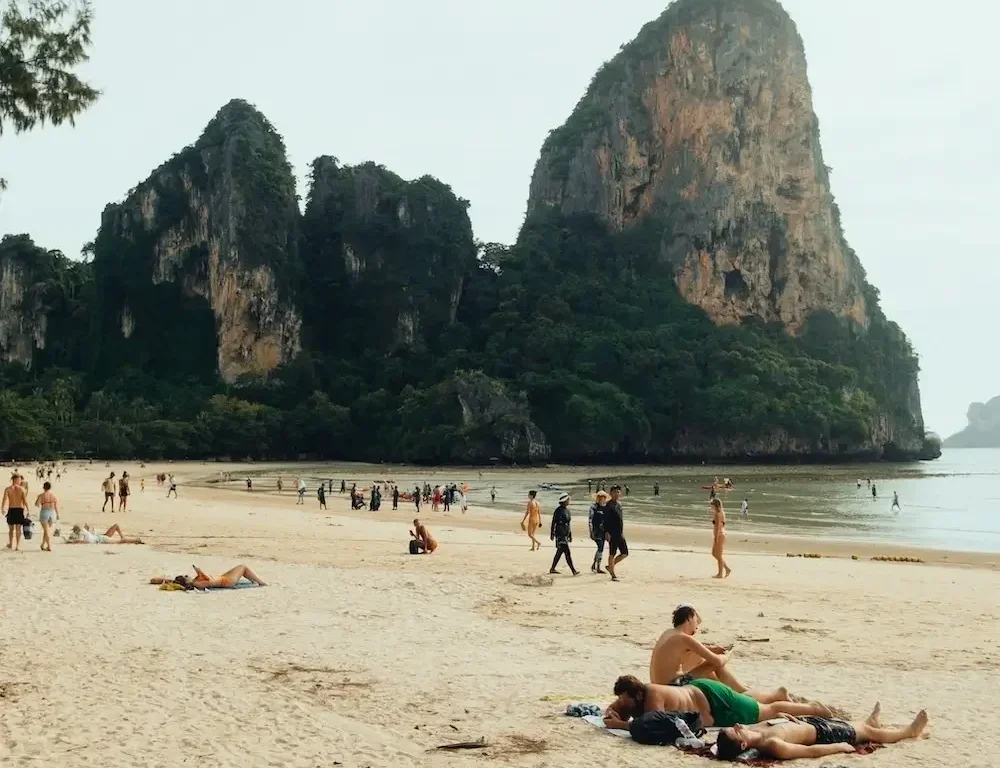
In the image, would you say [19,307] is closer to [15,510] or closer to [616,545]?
[15,510]

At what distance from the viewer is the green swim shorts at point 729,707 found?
5758mm

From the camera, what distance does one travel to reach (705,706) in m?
5.84

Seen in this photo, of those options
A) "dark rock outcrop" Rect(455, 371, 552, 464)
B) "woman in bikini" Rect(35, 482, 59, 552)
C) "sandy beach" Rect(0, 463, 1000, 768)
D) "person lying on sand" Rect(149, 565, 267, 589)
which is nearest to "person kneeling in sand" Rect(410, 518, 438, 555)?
"sandy beach" Rect(0, 463, 1000, 768)

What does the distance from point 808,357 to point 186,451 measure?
6094 centimetres

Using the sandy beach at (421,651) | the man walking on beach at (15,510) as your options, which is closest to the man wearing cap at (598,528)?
the sandy beach at (421,651)

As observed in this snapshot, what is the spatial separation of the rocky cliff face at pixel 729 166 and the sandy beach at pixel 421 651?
83172 millimetres

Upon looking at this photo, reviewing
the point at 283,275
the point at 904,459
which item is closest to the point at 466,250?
the point at 283,275

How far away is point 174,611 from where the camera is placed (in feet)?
31.9

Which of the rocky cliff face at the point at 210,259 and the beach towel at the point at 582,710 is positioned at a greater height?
the rocky cliff face at the point at 210,259

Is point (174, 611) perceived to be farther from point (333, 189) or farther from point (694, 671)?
point (333, 189)

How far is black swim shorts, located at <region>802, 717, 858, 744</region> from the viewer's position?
5.42 metres

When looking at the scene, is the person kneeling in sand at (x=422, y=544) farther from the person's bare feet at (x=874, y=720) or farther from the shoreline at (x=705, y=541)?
the person's bare feet at (x=874, y=720)

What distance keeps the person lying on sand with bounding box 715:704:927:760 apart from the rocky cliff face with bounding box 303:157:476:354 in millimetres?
87732

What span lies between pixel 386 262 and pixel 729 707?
92.1 meters
